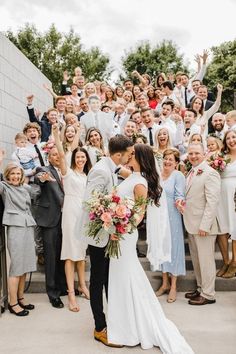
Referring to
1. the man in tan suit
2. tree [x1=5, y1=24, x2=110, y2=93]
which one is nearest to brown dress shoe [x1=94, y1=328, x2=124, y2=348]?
the man in tan suit

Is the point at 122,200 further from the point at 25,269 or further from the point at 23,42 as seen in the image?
the point at 23,42

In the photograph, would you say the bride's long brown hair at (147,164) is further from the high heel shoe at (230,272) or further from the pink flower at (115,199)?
the high heel shoe at (230,272)

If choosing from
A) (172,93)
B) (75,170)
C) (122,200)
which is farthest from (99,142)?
(172,93)

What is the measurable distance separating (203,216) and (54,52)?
21.3 metres

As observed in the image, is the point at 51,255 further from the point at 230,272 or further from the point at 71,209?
the point at 230,272

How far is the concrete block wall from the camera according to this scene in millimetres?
7723

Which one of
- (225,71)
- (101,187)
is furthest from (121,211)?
(225,71)

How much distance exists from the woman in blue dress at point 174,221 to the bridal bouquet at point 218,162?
490mm

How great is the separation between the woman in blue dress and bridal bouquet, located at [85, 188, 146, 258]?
1.51 m

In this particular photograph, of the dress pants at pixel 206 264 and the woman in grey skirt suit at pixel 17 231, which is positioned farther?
the dress pants at pixel 206 264

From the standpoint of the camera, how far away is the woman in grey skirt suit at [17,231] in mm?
4656

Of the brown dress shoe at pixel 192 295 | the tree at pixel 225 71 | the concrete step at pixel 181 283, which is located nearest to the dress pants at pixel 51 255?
the concrete step at pixel 181 283

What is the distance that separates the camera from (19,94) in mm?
8898

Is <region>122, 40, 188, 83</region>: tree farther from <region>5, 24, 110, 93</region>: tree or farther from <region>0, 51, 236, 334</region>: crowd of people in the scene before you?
<region>0, 51, 236, 334</region>: crowd of people
